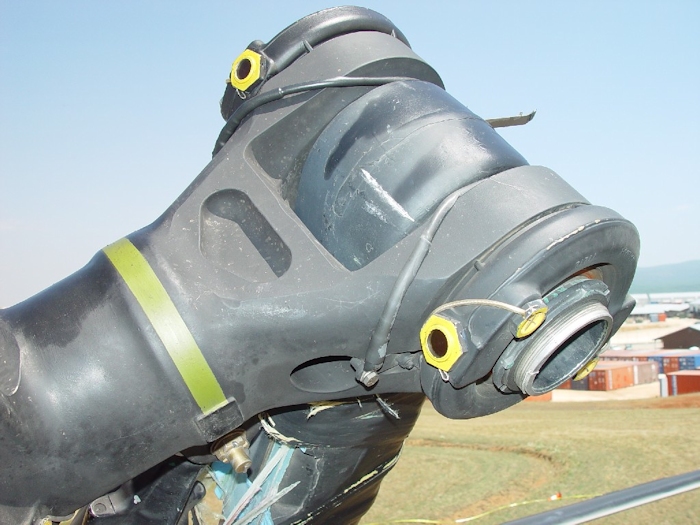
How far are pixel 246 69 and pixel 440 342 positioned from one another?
24.8 inches

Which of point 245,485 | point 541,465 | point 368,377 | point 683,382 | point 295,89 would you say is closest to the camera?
point 368,377

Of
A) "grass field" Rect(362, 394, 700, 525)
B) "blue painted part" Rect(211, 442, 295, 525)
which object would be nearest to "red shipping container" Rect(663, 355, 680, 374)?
"grass field" Rect(362, 394, 700, 525)

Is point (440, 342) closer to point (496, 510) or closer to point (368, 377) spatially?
point (368, 377)

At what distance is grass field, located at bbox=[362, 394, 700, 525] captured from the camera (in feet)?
8.86

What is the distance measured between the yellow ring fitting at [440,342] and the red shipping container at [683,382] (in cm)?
608

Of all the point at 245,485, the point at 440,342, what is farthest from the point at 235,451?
the point at 440,342

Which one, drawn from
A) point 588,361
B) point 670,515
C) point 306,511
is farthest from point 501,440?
point 588,361

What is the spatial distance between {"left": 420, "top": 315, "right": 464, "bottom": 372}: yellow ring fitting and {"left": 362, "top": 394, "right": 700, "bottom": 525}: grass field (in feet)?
5.73

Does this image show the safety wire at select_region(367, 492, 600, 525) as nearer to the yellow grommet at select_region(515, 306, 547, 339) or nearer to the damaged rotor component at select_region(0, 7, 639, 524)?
the damaged rotor component at select_region(0, 7, 639, 524)

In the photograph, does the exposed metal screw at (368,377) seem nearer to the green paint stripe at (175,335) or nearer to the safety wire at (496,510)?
the green paint stripe at (175,335)

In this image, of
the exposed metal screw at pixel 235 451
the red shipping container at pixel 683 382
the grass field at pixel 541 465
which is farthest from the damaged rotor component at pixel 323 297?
the red shipping container at pixel 683 382

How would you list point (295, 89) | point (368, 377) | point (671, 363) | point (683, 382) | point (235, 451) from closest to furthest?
point (368, 377) < point (295, 89) < point (235, 451) < point (683, 382) < point (671, 363)

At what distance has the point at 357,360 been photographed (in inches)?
41.9

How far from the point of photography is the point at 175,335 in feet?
3.34
